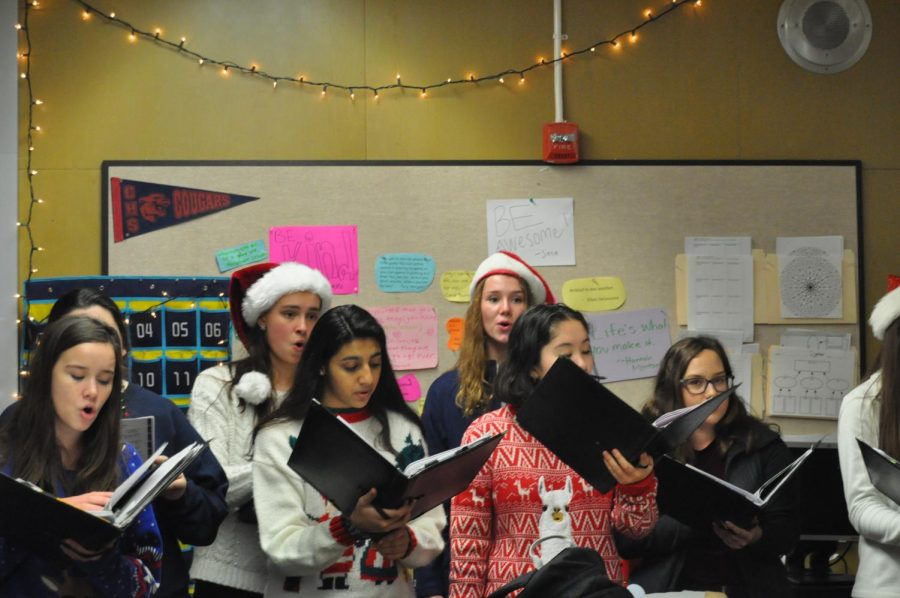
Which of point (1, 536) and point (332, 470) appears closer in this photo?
point (1, 536)

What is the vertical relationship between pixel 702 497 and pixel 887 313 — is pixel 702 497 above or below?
below

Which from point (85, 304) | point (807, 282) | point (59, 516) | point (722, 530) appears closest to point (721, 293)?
point (807, 282)

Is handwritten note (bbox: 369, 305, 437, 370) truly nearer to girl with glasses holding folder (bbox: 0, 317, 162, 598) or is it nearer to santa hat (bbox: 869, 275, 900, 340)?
santa hat (bbox: 869, 275, 900, 340)

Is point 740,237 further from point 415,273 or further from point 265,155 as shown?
point 265,155

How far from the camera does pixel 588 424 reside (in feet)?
6.99

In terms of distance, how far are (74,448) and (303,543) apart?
0.50 m

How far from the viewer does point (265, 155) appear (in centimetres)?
434

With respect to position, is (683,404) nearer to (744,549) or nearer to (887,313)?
(744,549)

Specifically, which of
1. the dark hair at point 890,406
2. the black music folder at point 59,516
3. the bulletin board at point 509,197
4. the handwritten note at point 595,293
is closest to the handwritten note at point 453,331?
the bulletin board at point 509,197

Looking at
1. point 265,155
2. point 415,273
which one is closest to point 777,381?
point 415,273

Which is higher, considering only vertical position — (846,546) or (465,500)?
(465,500)

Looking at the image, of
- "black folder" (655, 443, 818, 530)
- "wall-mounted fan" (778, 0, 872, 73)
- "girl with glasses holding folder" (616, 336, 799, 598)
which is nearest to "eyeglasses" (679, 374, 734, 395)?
"girl with glasses holding folder" (616, 336, 799, 598)

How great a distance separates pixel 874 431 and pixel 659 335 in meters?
1.88

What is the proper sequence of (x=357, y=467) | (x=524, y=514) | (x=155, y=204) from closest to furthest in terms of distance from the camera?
(x=357, y=467), (x=524, y=514), (x=155, y=204)
